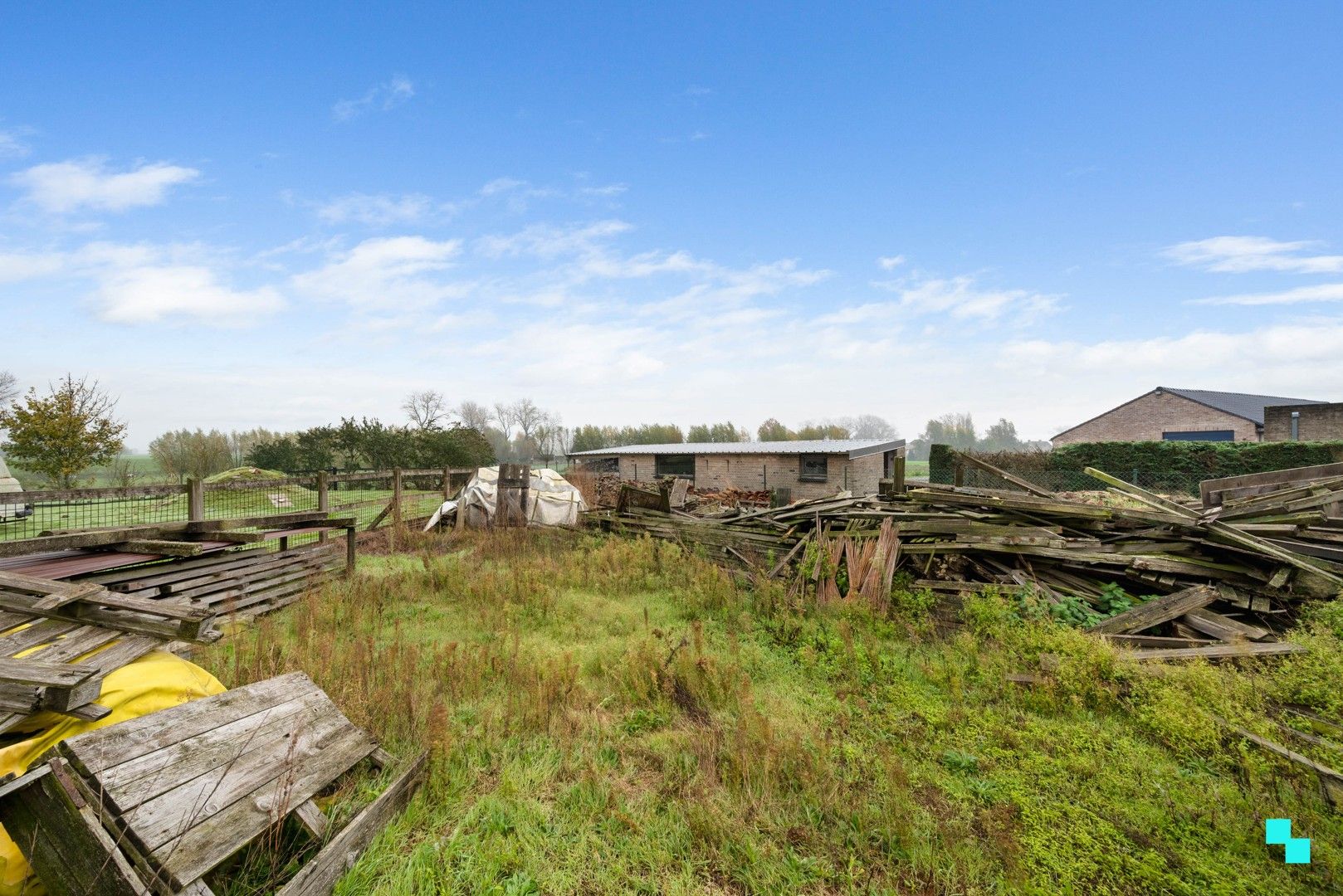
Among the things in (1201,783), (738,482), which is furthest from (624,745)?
(738,482)

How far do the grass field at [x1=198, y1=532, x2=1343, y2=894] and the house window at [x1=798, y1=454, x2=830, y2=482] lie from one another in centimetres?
1666

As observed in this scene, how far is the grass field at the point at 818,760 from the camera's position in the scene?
284 cm

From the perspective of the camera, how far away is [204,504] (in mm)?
9711

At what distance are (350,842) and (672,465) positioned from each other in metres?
25.9

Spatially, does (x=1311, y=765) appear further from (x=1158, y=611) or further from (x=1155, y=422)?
(x=1155, y=422)

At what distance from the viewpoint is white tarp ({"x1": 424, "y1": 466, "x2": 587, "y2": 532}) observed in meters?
14.6

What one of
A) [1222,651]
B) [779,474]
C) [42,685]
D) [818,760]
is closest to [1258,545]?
[1222,651]

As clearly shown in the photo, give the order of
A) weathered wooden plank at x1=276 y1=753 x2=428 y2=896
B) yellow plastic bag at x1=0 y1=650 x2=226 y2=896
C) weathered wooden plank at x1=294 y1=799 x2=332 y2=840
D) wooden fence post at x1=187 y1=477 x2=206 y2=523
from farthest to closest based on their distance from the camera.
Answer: wooden fence post at x1=187 y1=477 x2=206 y2=523
weathered wooden plank at x1=294 y1=799 x2=332 y2=840
weathered wooden plank at x1=276 y1=753 x2=428 y2=896
yellow plastic bag at x1=0 y1=650 x2=226 y2=896

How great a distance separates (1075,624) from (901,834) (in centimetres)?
423

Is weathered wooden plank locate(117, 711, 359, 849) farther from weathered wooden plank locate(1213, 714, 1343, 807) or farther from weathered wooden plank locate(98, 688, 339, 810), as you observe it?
weathered wooden plank locate(1213, 714, 1343, 807)

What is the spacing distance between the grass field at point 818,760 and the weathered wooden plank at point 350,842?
0.30 ft

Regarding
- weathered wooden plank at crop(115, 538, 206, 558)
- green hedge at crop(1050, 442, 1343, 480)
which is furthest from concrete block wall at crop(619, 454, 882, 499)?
weathered wooden plank at crop(115, 538, 206, 558)

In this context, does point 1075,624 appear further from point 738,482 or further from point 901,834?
point 738,482

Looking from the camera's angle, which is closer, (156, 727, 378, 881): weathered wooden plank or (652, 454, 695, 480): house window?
(156, 727, 378, 881): weathered wooden plank
